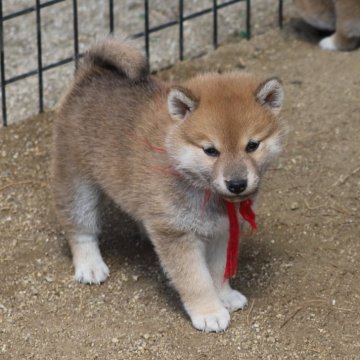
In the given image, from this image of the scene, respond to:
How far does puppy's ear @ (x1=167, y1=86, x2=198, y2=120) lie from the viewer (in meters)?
4.86

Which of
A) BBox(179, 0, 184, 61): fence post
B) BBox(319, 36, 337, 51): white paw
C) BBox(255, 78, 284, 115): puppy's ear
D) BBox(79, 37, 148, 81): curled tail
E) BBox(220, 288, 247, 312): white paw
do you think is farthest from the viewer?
BBox(319, 36, 337, 51): white paw

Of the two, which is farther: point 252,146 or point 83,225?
point 83,225

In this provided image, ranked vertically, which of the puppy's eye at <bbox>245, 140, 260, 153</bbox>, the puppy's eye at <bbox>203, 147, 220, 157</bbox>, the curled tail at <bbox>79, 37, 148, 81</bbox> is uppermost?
the puppy's eye at <bbox>245, 140, 260, 153</bbox>

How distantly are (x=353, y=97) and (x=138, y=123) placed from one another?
6.85 feet

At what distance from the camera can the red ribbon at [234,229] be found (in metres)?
5.12

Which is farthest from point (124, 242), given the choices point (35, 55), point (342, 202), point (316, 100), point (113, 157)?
point (35, 55)

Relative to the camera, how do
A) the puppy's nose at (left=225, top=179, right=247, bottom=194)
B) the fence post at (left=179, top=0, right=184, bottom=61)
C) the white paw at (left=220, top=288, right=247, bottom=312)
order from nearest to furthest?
the puppy's nose at (left=225, top=179, right=247, bottom=194), the white paw at (left=220, top=288, right=247, bottom=312), the fence post at (left=179, top=0, right=184, bottom=61)

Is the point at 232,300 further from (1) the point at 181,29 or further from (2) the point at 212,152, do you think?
(1) the point at 181,29

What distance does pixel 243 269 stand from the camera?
571 cm

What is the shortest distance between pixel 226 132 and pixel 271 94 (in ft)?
1.17

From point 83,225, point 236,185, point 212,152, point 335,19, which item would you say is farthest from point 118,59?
point 335,19

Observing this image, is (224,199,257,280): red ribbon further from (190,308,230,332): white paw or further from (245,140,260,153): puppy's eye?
(245,140,260,153): puppy's eye

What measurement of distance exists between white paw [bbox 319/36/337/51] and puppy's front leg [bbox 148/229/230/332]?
288 cm

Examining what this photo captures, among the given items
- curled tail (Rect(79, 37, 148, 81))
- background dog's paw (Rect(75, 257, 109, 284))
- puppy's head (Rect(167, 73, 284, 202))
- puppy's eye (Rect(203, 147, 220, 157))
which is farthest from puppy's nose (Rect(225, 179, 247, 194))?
background dog's paw (Rect(75, 257, 109, 284))
